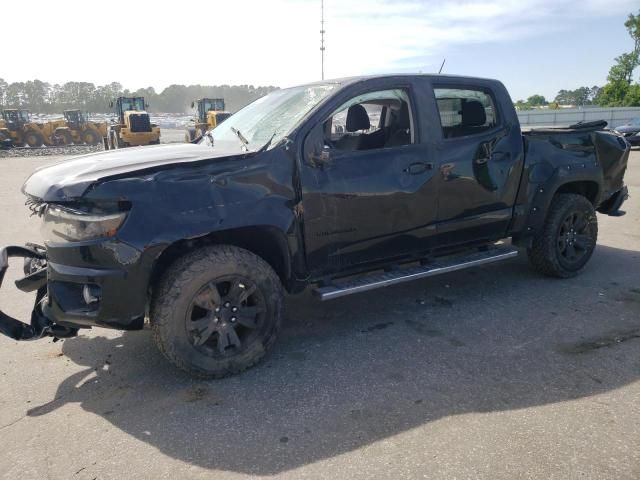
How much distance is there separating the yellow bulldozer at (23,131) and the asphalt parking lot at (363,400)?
3330 centimetres

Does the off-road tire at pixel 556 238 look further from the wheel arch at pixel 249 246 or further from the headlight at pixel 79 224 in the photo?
the headlight at pixel 79 224

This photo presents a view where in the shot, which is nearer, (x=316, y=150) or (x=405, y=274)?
(x=316, y=150)

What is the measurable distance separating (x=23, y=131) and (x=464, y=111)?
35584 millimetres

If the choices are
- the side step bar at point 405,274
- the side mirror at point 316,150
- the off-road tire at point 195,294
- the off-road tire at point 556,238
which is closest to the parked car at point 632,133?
the off-road tire at point 556,238

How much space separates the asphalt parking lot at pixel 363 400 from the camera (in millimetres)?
2506

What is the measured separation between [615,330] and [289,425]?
2774 millimetres

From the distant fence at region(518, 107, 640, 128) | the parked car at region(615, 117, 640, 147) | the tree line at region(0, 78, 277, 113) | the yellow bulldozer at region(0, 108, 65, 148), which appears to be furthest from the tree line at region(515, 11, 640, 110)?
the tree line at region(0, 78, 277, 113)

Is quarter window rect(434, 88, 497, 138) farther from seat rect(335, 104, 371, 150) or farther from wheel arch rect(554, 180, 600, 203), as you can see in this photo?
wheel arch rect(554, 180, 600, 203)

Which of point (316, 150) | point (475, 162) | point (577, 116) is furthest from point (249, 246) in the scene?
point (577, 116)

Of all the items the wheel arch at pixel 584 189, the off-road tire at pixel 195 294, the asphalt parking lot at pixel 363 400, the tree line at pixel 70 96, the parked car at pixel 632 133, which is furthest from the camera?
the tree line at pixel 70 96

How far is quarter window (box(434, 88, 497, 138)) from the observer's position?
4.20 metres

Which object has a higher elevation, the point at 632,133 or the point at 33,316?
the point at 632,133

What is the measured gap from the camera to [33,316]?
3.29 meters

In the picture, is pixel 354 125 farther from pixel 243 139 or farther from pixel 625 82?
pixel 625 82
